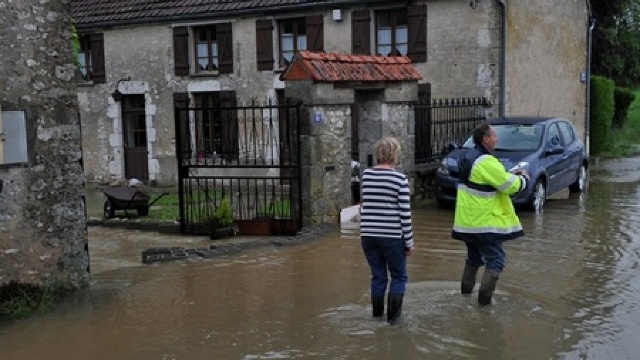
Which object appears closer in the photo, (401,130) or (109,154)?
(401,130)

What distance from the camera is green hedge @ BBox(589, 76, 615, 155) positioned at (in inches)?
916

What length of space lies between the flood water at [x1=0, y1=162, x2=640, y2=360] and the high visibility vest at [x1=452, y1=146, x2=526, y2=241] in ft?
2.40

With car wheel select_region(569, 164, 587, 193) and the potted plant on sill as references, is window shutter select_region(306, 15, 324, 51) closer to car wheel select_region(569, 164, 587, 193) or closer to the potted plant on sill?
car wheel select_region(569, 164, 587, 193)

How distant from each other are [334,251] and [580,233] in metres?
3.60

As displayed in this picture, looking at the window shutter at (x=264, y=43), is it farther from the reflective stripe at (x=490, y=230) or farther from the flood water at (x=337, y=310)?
the reflective stripe at (x=490, y=230)

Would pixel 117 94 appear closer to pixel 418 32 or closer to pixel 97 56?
pixel 97 56

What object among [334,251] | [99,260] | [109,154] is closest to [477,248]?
[334,251]

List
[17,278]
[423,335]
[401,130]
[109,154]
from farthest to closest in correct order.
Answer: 1. [109,154]
2. [401,130]
3. [17,278]
4. [423,335]

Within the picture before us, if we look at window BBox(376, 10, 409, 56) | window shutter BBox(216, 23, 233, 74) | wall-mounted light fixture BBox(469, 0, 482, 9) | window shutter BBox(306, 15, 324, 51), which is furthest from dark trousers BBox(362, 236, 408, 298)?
window shutter BBox(216, 23, 233, 74)

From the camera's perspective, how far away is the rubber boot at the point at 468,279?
703 centimetres

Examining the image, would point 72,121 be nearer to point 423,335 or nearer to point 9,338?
point 9,338

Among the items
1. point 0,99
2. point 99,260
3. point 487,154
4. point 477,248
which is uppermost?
point 0,99

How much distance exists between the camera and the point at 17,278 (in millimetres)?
7152

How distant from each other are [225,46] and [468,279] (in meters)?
14.8
